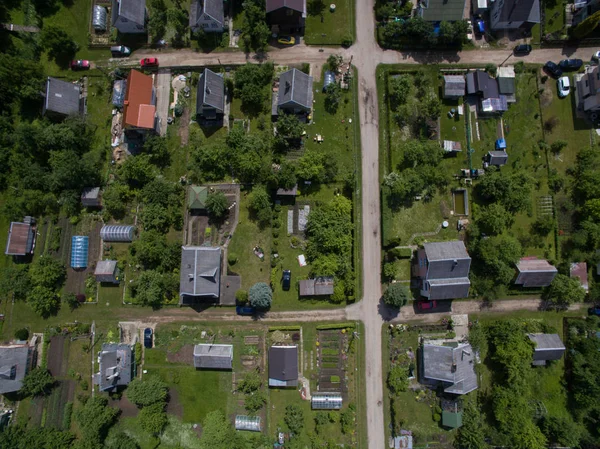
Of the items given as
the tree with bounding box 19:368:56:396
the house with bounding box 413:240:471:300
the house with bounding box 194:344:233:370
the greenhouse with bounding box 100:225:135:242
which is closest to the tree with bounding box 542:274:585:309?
the house with bounding box 413:240:471:300

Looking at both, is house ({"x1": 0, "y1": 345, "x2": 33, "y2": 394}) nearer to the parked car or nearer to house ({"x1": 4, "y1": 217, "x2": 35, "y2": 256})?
house ({"x1": 4, "y1": 217, "x2": 35, "y2": 256})

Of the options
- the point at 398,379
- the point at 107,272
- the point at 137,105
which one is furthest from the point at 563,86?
the point at 107,272

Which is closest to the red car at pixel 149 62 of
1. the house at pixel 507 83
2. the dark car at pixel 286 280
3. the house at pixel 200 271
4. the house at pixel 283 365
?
the house at pixel 200 271

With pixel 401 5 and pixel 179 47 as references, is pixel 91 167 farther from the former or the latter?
pixel 401 5

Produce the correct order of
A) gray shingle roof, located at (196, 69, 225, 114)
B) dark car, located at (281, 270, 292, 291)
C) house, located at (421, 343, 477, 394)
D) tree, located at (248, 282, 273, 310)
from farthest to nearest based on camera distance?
dark car, located at (281, 270, 292, 291), gray shingle roof, located at (196, 69, 225, 114), tree, located at (248, 282, 273, 310), house, located at (421, 343, 477, 394)

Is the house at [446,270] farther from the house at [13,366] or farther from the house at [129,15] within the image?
the house at [13,366]

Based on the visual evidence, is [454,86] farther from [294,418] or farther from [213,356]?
[294,418]
